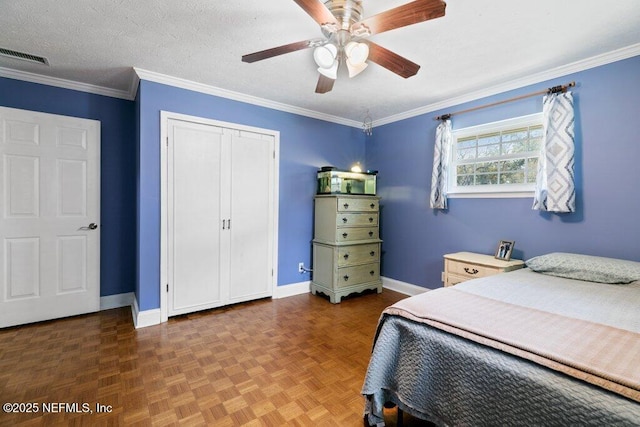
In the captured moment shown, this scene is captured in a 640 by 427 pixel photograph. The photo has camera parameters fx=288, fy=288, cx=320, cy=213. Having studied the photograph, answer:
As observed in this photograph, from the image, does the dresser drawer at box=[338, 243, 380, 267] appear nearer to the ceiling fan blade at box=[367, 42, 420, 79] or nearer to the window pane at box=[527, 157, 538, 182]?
the window pane at box=[527, 157, 538, 182]

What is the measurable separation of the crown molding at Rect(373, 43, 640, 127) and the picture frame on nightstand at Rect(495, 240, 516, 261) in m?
1.50

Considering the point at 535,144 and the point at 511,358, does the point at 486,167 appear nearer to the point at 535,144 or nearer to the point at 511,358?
the point at 535,144

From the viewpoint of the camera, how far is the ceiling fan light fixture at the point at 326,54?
1.68m

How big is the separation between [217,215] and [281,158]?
1.05m

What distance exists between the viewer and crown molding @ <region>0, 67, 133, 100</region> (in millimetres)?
2627

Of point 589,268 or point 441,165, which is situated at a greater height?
point 441,165

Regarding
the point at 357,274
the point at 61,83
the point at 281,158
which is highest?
the point at 61,83

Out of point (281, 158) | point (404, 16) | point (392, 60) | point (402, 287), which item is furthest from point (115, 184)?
point (402, 287)

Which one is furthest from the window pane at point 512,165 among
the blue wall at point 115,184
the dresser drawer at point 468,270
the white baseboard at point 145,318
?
the blue wall at point 115,184

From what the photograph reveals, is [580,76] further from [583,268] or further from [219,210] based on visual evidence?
[219,210]

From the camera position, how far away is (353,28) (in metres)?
1.59

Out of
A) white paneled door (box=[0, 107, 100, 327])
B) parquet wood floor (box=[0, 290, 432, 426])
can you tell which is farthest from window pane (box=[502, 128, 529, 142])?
white paneled door (box=[0, 107, 100, 327])

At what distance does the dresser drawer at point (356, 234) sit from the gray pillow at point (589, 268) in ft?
5.83

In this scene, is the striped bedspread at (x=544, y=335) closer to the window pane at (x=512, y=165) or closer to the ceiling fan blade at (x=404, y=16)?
the ceiling fan blade at (x=404, y=16)
